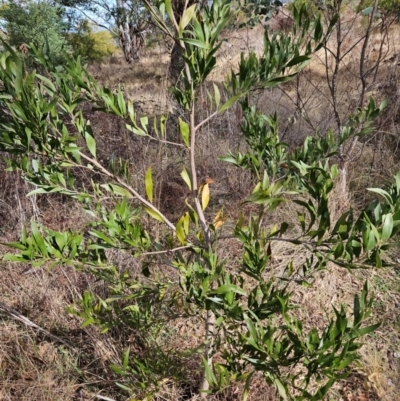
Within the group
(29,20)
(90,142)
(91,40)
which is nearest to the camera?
(90,142)

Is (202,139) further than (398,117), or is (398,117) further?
(398,117)

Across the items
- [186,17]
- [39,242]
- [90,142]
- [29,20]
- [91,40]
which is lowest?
[39,242]

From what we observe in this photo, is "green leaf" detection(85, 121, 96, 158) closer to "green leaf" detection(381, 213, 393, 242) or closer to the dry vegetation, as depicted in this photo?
the dry vegetation

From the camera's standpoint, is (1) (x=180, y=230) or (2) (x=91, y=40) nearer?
(1) (x=180, y=230)

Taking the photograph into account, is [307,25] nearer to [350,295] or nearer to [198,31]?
[198,31]

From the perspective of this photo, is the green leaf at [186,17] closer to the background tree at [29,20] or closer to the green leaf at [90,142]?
the green leaf at [90,142]

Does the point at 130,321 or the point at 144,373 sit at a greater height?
the point at 130,321

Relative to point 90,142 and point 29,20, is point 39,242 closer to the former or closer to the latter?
point 90,142

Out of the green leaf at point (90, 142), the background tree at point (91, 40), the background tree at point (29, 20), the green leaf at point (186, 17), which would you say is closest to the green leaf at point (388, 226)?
the green leaf at point (186, 17)

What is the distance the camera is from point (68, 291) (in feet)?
7.00

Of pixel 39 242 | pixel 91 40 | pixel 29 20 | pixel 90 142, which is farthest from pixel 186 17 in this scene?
pixel 91 40

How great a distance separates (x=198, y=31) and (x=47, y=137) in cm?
44

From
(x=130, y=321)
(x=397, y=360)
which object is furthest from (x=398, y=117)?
(x=130, y=321)

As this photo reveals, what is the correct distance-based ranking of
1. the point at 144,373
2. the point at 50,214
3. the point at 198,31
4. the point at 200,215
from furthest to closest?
the point at 50,214 → the point at 144,373 → the point at 200,215 → the point at 198,31
